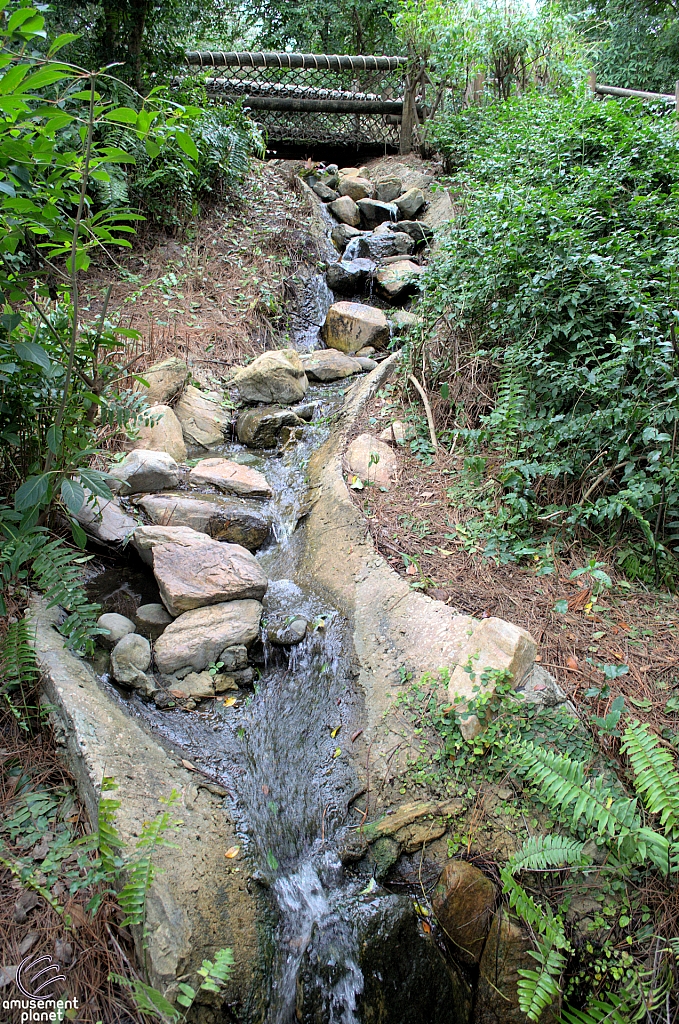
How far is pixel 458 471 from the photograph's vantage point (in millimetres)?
4336

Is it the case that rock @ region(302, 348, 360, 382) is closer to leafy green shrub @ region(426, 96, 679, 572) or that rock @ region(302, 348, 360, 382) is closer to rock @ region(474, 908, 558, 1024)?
leafy green shrub @ region(426, 96, 679, 572)

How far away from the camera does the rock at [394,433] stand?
4824 mm

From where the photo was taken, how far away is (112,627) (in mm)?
3488

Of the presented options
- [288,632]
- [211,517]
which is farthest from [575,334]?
[211,517]

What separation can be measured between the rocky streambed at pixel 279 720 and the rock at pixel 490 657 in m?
0.02

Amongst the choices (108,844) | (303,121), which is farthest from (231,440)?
(303,121)

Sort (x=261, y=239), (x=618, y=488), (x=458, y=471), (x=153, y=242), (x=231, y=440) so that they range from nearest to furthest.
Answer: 1. (x=618, y=488)
2. (x=458, y=471)
3. (x=231, y=440)
4. (x=153, y=242)
5. (x=261, y=239)

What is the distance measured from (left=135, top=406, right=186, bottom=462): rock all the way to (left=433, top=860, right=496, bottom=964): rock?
12.3 ft

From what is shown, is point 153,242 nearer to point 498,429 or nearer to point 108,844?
point 498,429

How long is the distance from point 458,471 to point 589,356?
111cm

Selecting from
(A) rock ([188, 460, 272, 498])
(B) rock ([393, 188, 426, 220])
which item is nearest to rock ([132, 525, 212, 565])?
(A) rock ([188, 460, 272, 498])

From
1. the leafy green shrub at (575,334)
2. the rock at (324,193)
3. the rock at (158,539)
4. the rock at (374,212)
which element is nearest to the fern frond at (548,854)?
the leafy green shrub at (575,334)

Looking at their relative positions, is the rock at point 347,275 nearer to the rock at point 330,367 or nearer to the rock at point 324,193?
the rock at point 330,367

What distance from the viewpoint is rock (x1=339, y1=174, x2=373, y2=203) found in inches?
397
